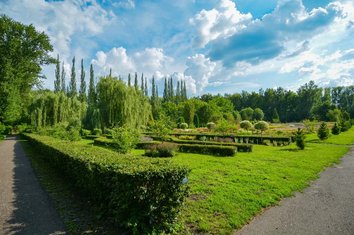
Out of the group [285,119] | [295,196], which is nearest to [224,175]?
[295,196]

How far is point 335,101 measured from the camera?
93.8 m

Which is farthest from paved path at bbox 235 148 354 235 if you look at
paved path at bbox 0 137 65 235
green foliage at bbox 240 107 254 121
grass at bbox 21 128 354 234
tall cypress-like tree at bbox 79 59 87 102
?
green foliage at bbox 240 107 254 121

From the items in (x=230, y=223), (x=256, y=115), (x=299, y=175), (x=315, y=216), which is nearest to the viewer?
(x=230, y=223)

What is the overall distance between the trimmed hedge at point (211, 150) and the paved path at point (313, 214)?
285 inches

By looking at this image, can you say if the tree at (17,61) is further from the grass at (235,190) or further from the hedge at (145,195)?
the hedge at (145,195)

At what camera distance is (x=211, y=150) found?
16297mm

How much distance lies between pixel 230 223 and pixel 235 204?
1.12 metres

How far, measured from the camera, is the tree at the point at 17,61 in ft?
73.3

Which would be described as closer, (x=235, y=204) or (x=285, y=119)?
(x=235, y=204)

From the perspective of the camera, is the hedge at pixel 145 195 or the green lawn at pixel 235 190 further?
the green lawn at pixel 235 190

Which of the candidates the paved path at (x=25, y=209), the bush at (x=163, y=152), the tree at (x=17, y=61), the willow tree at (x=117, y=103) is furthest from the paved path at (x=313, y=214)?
the tree at (x=17, y=61)

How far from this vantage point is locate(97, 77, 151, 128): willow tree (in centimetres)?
2338

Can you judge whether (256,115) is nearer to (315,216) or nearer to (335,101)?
(335,101)

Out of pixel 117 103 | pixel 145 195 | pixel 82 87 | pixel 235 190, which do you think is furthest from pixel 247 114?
pixel 145 195
